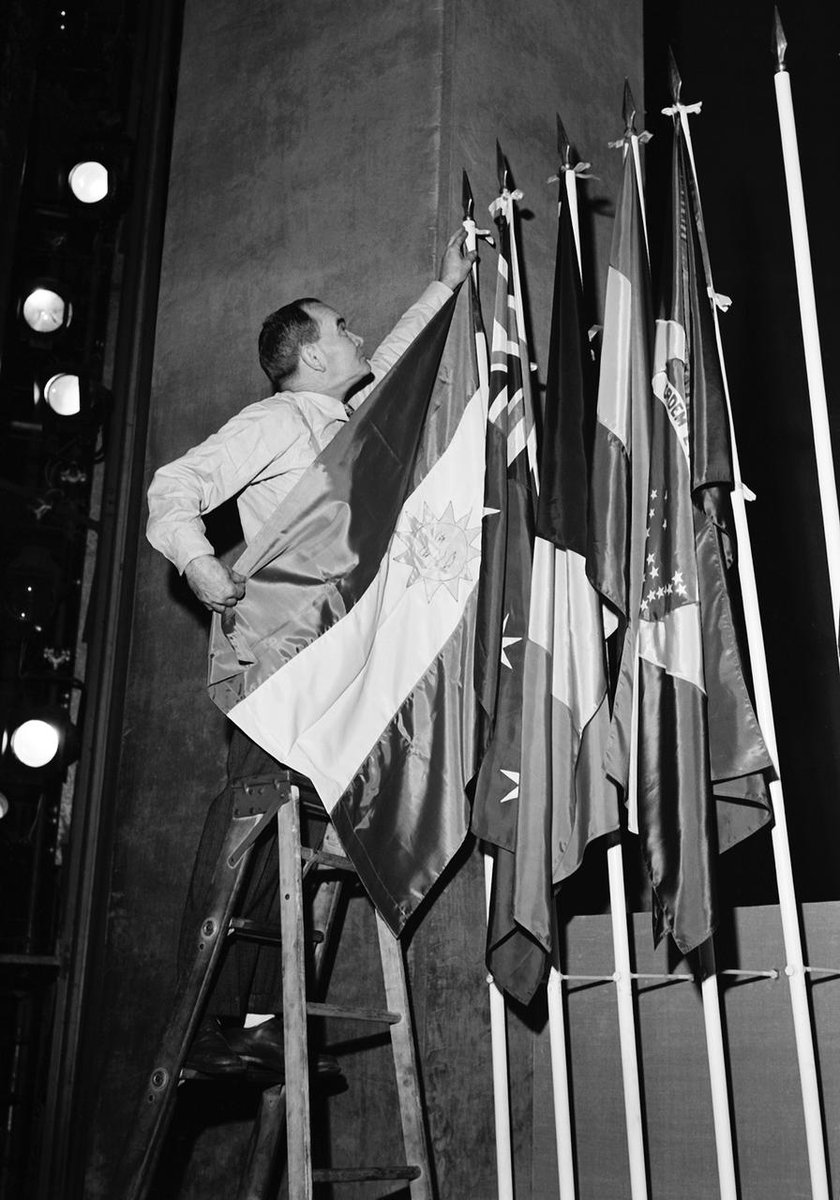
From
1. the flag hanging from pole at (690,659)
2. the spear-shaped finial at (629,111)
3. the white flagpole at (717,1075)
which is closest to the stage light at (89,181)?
the spear-shaped finial at (629,111)

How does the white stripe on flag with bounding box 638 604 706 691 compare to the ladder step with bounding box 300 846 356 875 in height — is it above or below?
above

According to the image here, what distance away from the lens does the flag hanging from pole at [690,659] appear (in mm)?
2465

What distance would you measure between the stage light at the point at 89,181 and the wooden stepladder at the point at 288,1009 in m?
2.46

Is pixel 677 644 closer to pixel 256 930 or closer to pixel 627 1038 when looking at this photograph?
pixel 627 1038

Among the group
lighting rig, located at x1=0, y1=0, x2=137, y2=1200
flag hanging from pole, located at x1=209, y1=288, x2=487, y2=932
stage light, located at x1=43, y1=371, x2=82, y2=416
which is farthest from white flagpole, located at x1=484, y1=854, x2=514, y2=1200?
stage light, located at x1=43, y1=371, x2=82, y2=416

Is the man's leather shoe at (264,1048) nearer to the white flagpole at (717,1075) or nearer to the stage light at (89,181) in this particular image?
the white flagpole at (717,1075)

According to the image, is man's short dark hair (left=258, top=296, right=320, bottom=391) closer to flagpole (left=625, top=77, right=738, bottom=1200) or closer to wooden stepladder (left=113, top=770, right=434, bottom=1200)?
wooden stepladder (left=113, top=770, right=434, bottom=1200)

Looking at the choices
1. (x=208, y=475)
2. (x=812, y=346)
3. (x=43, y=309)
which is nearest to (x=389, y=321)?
(x=208, y=475)

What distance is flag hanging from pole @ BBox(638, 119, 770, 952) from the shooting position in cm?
246

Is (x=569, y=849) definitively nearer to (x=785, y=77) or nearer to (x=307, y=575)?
(x=307, y=575)

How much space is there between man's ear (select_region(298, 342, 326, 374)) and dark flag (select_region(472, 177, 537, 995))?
1.31 feet

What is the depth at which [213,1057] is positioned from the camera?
96.0 inches

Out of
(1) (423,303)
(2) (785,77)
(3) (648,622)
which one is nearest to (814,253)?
(2) (785,77)

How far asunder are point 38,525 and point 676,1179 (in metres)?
2.62
